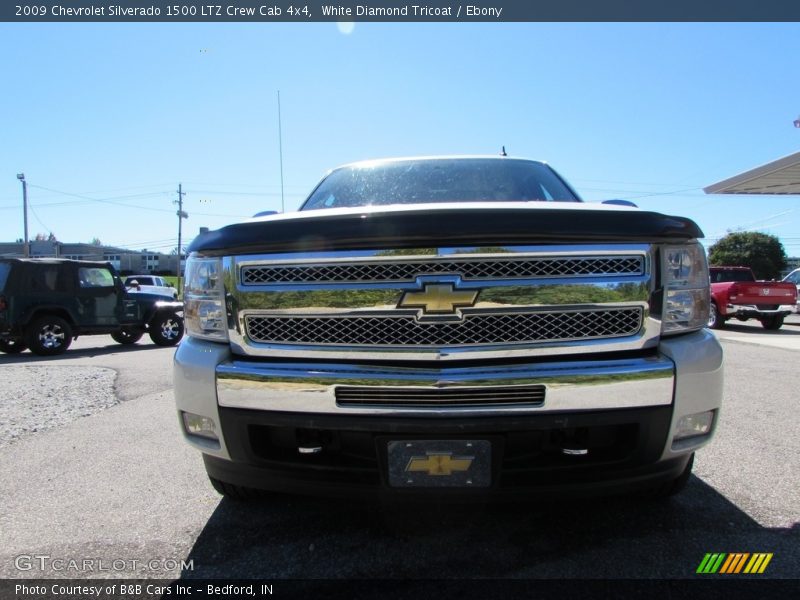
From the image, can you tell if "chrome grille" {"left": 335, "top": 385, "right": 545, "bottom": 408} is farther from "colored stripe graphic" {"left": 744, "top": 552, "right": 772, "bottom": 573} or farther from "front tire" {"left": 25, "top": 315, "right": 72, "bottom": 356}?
"front tire" {"left": 25, "top": 315, "right": 72, "bottom": 356}

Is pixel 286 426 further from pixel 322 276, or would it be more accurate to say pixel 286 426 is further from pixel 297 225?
pixel 297 225

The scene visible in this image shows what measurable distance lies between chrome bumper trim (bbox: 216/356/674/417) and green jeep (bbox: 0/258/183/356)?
31.4ft

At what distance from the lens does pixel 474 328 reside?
5.63 feet

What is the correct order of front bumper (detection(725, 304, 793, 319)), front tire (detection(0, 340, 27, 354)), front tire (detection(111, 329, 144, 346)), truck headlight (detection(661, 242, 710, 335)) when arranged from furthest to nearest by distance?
front bumper (detection(725, 304, 793, 319)), front tire (detection(111, 329, 144, 346)), front tire (detection(0, 340, 27, 354)), truck headlight (detection(661, 242, 710, 335))

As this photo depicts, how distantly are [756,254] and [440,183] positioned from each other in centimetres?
5324

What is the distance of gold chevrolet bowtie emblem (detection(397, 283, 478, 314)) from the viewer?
5.57 feet

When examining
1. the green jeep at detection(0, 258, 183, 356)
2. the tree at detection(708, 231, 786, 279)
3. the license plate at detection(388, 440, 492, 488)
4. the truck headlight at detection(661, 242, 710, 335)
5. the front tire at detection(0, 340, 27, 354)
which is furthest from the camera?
the tree at detection(708, 231, 786, 279)

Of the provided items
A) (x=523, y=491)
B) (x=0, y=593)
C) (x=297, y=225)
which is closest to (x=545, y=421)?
(x=523, y=491)

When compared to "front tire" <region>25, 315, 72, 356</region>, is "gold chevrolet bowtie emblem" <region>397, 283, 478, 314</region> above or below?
above

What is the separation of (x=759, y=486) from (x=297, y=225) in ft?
8.85

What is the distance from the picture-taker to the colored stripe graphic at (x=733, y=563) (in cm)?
182

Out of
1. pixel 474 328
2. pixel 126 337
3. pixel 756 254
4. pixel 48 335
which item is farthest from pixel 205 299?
pixel 756 254

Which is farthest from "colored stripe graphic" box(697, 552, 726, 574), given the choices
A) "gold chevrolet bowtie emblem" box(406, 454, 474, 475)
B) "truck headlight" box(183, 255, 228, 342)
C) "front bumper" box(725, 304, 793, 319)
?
"front bumper" box(725, 304, 793, 319)

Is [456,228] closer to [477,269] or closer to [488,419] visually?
[477,269]
